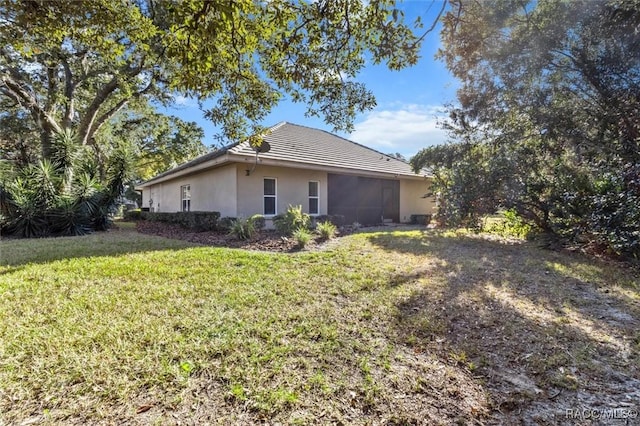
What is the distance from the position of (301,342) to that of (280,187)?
31.2 ft

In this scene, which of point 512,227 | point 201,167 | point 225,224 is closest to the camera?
point 512,227

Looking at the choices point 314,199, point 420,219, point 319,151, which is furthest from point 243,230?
point 420,219

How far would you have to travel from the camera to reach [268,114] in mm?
5348

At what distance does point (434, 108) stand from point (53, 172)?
13.6 m

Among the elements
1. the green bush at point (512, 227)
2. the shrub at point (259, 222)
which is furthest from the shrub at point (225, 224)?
the green bush at point (512, 227)

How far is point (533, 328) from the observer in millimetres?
3910

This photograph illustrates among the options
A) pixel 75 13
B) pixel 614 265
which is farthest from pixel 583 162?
pixel 75 13

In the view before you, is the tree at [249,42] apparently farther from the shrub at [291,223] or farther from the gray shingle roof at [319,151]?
the gray shingle roof at [319,151]

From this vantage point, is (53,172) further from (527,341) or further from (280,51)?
(527,341)

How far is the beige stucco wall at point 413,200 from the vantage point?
55.4 feet

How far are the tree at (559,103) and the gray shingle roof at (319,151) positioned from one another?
221 inches

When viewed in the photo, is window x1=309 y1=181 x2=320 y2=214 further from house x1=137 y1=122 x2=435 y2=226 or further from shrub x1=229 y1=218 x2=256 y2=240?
shrub x1=229 y1=218 x2=256 y2=240

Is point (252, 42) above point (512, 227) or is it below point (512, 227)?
above

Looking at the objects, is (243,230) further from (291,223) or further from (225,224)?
(225,224)
